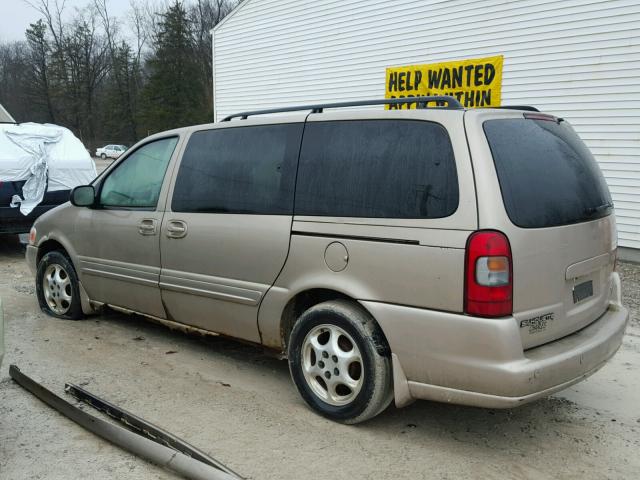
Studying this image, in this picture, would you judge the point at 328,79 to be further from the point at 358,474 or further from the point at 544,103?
the point at 358,474

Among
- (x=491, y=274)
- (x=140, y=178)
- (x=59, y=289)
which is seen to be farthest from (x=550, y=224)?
(x=59, y=289)

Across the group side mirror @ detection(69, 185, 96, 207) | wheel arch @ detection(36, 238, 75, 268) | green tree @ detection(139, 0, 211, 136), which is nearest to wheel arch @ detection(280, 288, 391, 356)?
side mirror @ detection(69, 185, 96, 207)

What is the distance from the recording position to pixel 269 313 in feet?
12.3

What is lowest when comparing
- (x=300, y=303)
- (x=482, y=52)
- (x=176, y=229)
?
(x=300, y=303)

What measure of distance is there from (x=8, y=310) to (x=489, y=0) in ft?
30.4

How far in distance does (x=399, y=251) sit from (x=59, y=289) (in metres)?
3.78

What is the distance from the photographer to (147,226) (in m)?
4.51

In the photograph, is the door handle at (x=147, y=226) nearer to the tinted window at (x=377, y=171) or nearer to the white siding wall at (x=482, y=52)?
the tinted window at (x=377, y=171)

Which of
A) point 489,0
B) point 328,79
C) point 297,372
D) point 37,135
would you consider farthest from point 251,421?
point 328,79

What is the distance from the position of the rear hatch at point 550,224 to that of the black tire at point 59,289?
3996mm

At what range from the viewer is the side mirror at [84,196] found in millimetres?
5012

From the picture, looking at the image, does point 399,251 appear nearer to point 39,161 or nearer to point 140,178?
point 140,178

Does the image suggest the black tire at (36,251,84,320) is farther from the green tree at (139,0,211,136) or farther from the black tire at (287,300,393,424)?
the green tree at (139,0,211,136)

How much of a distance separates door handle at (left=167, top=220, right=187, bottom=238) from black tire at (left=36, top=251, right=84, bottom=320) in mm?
1487
